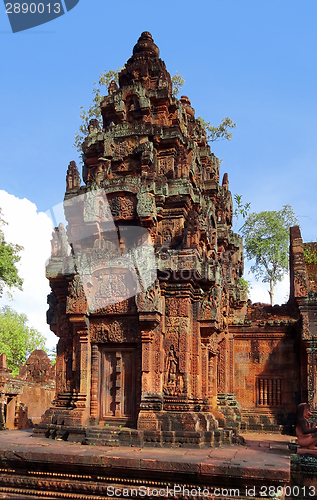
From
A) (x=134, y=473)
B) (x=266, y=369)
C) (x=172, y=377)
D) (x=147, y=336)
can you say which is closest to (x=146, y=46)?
(x=147, y=336)

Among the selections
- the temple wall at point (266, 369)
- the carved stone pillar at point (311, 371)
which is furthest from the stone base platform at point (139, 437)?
the temple wall at point (266, 369)

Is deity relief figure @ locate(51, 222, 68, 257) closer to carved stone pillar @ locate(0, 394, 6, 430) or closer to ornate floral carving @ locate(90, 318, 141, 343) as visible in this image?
ornate floral carving @ locate(90, 318, 141, 343)

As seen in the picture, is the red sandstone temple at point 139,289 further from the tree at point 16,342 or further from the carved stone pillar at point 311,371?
the tree at point 16,342

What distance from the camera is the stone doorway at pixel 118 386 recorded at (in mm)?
10711

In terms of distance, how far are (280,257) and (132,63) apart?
63.0ft

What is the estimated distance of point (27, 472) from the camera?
8.41 meters

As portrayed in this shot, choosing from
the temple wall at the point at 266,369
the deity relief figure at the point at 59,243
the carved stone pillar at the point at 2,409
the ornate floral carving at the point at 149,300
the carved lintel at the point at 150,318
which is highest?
the deity relief figure at the point at 59,243

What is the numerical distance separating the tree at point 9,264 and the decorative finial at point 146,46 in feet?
31.9

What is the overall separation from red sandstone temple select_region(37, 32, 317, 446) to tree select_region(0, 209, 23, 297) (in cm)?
776

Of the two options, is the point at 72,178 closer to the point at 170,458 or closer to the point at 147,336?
the point at 147,336

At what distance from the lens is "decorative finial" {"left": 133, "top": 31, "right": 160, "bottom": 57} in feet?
47.8

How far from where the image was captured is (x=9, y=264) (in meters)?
20.6

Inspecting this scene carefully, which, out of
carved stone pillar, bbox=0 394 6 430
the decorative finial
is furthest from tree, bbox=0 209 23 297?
the decorative finial

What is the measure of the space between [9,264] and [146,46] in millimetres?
10490
